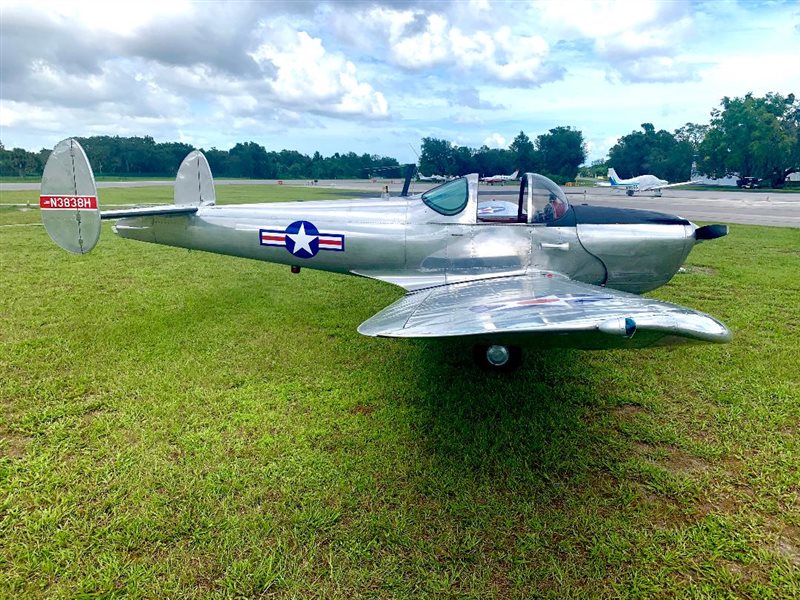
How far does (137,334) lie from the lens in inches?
209

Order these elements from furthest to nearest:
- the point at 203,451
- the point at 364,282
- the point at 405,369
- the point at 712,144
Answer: the point at 712,144
the point at 364,282
the point at 405,369
the point at 203,451

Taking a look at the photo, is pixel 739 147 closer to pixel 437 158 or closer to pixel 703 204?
pixel 703 204

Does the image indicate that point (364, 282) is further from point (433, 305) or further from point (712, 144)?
point (712, 144)

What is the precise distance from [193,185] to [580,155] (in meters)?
78.2

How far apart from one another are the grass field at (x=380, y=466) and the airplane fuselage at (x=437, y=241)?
89cm

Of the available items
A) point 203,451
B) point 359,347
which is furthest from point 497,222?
point 203,451

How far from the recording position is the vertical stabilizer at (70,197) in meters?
5.10

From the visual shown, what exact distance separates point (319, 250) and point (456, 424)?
9.02 feet

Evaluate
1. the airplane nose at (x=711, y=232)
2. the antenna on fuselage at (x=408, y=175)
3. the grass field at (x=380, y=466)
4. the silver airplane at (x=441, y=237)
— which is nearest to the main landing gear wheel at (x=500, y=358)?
the silver airplane at (x=441, y=237)

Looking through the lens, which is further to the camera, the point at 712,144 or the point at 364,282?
the point at 712,144

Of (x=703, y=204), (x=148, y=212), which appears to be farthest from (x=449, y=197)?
(x=703, y=204)

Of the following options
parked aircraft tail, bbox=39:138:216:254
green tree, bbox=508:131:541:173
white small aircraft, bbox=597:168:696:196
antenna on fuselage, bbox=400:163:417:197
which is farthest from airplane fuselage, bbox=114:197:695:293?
green tree, bbox=508:131:541:173

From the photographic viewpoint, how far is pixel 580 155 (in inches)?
2904

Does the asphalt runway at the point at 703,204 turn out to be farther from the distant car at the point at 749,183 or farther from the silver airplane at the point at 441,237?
the distant car at the point at 749,183
